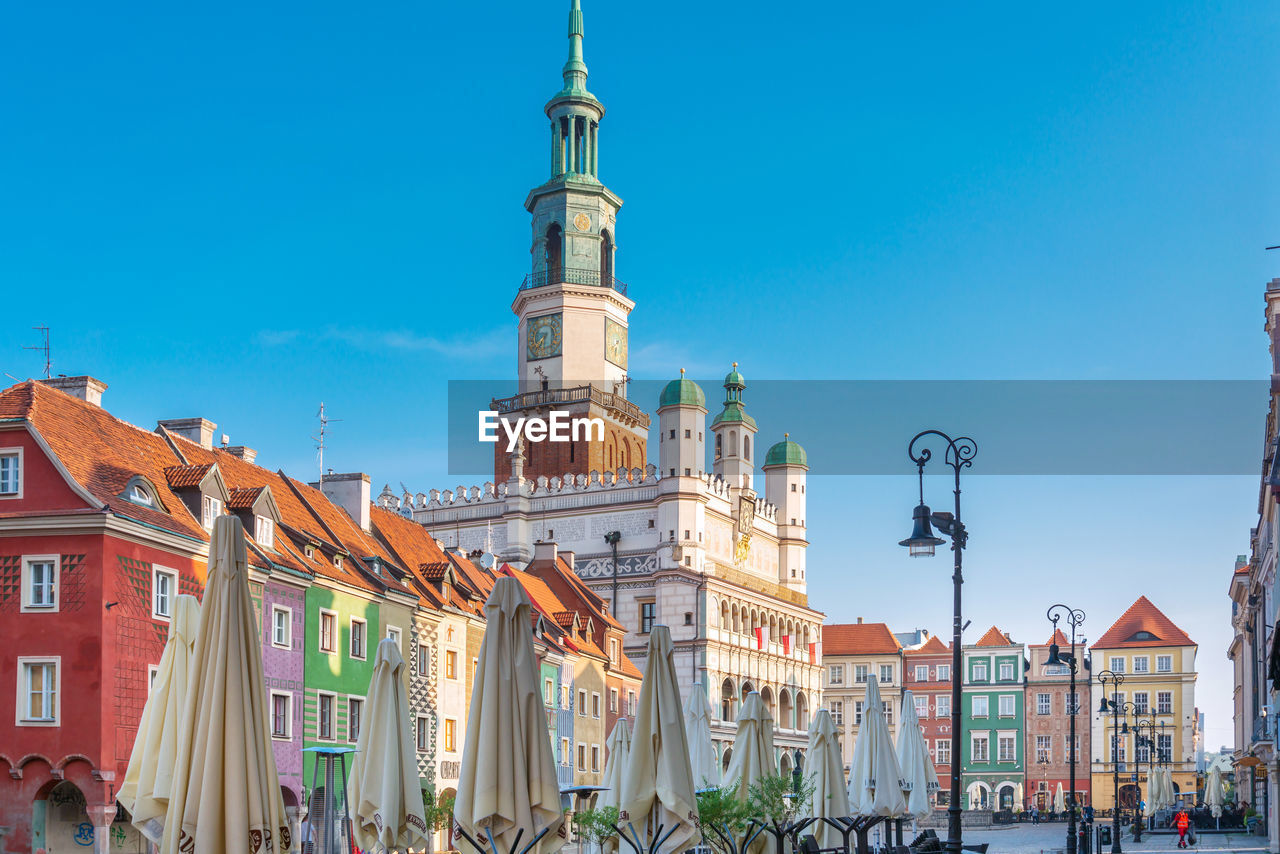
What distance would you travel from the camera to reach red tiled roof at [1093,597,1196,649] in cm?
11794

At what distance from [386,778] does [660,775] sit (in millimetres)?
4477

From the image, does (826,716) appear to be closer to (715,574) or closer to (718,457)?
(715,574)

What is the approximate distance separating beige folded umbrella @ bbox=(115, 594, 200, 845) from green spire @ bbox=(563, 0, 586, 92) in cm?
8003

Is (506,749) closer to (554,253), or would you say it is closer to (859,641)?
(554,253)

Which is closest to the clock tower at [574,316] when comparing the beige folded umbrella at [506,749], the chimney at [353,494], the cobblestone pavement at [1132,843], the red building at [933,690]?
the cobblestone pavement at [1132,843]

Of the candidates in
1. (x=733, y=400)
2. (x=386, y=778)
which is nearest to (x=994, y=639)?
(x=733, y=400)

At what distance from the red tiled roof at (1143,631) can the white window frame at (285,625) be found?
308 ft

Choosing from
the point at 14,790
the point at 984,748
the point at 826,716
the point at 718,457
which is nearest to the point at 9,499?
the point at 14,790

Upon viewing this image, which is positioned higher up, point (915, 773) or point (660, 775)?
point (660, 775)

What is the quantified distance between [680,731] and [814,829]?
8147 mm

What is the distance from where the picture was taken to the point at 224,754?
1505 cm

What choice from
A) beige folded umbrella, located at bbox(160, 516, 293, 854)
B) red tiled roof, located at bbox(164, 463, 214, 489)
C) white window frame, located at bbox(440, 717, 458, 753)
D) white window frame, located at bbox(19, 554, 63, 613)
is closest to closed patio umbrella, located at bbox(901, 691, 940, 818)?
white window frame, located at bbox(440, 717, 458, 753)

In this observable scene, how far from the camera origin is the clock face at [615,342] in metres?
93.7

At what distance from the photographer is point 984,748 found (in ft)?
388
